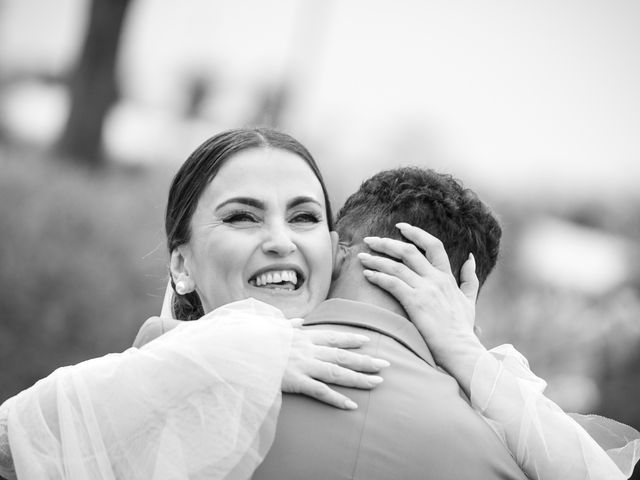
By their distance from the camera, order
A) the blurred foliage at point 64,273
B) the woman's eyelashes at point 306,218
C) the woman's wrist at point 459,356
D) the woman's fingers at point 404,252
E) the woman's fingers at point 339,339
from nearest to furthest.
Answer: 1. the woman's fingers at point 339,339
2. the woman's wrist at point 459,356
3. the woman's fingers at point 404,252
4. the woman's eyelashes at point 306,218
5. the blurred foliage at point 64,273

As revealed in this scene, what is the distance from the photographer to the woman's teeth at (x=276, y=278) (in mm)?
2801

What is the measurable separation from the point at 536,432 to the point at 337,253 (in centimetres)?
96

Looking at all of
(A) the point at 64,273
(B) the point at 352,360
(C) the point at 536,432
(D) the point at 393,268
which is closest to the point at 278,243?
(D) the point at 393,268

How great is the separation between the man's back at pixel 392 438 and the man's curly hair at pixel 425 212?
2.21 feet

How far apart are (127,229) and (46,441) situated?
5.73m

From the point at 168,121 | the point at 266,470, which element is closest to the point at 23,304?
the point at 266,470

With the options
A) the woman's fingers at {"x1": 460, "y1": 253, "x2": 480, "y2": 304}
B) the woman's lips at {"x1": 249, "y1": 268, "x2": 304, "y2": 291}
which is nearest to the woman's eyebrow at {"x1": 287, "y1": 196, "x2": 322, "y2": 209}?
the woman's lips at {"x1": 249, "y1": 268, "x2": 304, "y2": 291}

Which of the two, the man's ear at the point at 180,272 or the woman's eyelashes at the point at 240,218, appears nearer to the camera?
the woman's eyelashes at the point at 240,218

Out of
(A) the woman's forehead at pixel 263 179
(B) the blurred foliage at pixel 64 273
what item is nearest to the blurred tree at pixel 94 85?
(B) the blurred foliage at pixel 64 273

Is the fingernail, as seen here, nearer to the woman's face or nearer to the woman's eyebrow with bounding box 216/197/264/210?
the woman's face

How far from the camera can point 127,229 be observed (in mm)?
7840

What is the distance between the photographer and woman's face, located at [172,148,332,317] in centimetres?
280

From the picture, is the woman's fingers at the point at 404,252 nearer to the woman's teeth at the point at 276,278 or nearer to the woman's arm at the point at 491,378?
the woman's arm at the point at 491,378

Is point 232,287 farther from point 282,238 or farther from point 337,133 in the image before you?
point 337,133
